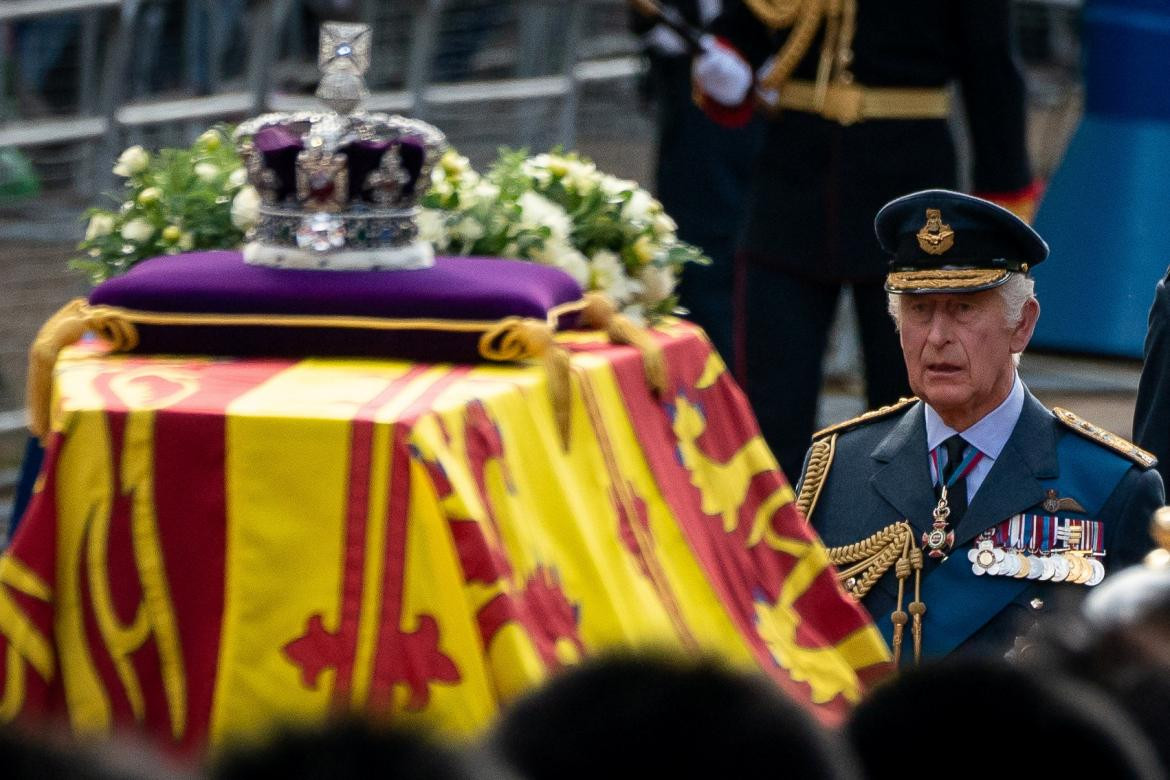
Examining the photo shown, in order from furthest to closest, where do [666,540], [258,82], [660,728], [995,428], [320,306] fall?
[258,82]
[995,428]
[666,540]
[320,306]
[660,728]

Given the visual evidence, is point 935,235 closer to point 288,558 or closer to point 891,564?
point 891,564

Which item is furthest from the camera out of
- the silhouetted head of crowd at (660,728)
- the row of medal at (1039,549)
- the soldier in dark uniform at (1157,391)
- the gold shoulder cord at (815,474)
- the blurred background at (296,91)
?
the blurred background at (296,91)

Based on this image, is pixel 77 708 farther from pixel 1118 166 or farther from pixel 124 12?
pixel 1118 166

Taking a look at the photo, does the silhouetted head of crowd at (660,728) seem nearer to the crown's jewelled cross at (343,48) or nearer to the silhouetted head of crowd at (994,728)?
the silhouetted head of crowd at (994,728)

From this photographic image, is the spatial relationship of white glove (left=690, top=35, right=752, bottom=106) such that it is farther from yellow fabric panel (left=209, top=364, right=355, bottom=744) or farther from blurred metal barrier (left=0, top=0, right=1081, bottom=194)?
yellow fabric panel (left=209, top=364, right=355, bottom=744)

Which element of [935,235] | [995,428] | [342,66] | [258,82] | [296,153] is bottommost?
[258,82]

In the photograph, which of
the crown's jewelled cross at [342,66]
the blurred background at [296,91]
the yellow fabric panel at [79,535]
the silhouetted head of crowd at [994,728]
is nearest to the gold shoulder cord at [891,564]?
the crown's jewelled cross at [342,66]

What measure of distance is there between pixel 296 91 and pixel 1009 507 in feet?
18.1

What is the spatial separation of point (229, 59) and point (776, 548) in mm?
5135

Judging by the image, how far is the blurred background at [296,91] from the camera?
6852mm

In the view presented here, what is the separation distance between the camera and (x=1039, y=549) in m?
3.41

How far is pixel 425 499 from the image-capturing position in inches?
99.8

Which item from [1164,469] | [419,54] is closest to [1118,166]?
[419,54]

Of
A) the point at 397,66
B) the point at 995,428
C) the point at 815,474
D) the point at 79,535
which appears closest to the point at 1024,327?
the point at 995,428
